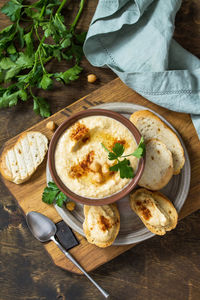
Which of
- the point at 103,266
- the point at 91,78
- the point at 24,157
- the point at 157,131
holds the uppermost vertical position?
the point at 91,78

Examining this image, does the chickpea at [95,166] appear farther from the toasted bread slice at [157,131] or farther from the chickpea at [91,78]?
the chickpea at [91,78]

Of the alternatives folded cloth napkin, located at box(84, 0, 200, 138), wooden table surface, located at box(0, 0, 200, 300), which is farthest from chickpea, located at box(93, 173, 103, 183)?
wooden table surface, located at box(0, 0, 200, 300)

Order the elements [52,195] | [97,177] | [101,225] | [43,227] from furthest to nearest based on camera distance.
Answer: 1. [43,227]
2. [52,195]
3. [101,225]
4. [97,177]

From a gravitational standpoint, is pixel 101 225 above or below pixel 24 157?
below

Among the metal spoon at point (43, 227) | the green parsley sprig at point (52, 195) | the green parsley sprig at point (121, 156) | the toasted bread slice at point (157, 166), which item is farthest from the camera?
the metal spoon at point (43, 227)

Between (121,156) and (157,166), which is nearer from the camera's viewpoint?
(121,156)

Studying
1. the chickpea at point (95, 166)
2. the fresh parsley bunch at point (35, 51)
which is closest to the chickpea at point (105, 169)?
the chickpea at point (95, 166)

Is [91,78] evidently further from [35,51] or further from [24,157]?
[24,157]

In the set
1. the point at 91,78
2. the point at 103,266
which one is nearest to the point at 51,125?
the point at 91,78

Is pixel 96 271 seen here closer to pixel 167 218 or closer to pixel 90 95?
pixel 167 218
